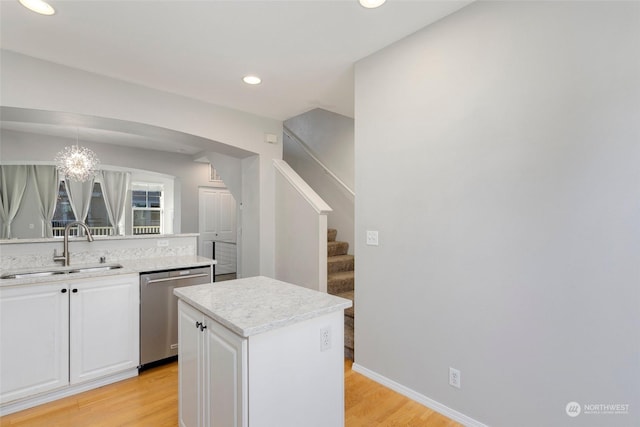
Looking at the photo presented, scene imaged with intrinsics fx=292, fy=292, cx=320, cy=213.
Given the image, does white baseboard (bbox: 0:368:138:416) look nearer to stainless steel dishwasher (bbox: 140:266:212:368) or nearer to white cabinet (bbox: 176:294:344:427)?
stainless steel dishwasher (bbox: 140:266:212:368)

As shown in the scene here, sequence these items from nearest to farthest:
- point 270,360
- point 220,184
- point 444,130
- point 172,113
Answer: point 270,360
point 444,130
point 172,113
point 220,184

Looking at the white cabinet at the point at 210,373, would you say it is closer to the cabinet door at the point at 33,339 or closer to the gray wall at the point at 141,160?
the cabinet door at the point at 33,339

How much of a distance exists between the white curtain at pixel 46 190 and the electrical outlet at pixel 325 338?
6.09m

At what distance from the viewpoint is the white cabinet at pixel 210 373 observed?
121 centimetres

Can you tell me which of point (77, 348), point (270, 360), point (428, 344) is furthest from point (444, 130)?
point (77, 348)

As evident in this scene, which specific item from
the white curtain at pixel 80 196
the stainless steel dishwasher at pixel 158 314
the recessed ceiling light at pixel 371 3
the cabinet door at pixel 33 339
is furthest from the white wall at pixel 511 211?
the white curtain at pixel 80 196

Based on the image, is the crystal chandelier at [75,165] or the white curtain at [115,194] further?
the white curtain at [115,194]

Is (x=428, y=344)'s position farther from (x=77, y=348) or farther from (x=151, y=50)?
(x=151, y=50)

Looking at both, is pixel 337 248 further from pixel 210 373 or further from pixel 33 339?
pixel 33 339

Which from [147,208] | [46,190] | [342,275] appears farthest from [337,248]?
[46,190]

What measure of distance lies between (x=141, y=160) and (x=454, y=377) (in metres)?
6.45

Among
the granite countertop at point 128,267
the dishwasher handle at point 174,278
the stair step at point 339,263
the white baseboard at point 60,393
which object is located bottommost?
the white baseboard at point 60,393

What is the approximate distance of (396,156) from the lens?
2307 mm

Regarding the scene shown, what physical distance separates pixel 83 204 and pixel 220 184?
2.68 metres
